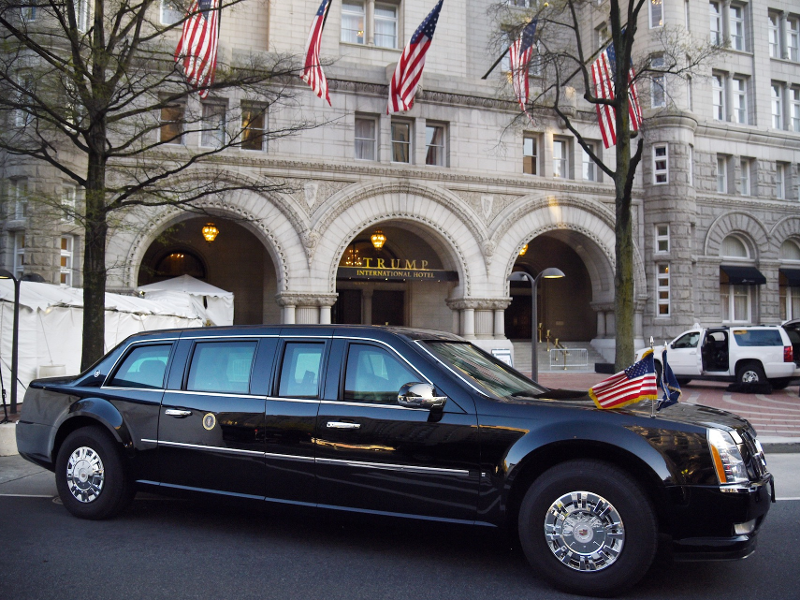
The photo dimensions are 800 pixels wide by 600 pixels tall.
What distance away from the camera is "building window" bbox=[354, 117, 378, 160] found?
2348 cm

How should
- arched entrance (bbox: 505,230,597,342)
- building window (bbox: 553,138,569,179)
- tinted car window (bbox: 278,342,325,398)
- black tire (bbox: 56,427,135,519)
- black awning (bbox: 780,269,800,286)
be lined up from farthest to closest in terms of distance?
arched entrance (bbox: 505,230,597,342), black awning (bbox: 780,269,800,286), building window (bbox: 553,138,569,179), black tire (bbox: 56,427,135,519), tinted car window (bbox: 278,342,325,398)

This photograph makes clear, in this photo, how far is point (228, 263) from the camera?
26844mm

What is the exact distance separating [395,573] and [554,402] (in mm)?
1592

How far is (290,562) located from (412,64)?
1680cm

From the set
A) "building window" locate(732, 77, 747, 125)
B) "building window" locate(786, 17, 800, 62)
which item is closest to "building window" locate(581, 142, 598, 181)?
"building window" locate(732, 77, 747, 125)

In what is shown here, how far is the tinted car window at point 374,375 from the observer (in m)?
4.95

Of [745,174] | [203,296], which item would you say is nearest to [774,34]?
[745,174]

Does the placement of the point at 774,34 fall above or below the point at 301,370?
above

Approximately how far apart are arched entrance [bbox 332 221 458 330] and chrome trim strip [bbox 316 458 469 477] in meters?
21.4

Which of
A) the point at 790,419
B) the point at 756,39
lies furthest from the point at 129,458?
the point at 756,39

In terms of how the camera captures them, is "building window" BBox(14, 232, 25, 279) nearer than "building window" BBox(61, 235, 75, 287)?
Yes

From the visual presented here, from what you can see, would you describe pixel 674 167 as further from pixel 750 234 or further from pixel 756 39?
pixel 756 39

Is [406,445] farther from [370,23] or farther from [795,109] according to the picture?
[795,109]

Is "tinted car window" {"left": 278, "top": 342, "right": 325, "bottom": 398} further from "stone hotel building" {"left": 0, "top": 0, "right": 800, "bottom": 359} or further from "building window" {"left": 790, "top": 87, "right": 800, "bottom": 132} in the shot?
"building window" {"left": 790, "top": 87, "right": 800, "bottom": 132}
